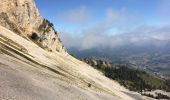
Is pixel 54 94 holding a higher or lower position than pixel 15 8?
lower

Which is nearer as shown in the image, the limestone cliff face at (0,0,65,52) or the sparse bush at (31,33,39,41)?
the limestone cliff face at (0,0,65,52)

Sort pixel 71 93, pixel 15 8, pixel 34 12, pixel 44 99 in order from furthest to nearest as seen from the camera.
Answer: pixel 34 12 < pixel 15 8 < pixel 71 93 < pixel 44 99

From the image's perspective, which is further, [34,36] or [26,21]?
[34,36]

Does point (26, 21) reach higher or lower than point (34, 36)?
higher

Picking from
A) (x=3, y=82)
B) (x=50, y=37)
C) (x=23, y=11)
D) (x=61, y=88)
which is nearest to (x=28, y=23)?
(x=23, y=11)

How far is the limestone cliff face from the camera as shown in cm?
14688

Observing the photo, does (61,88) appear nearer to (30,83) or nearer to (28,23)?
(30,83)

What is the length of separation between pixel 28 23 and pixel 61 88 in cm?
10272

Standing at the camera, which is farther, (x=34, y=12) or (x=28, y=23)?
(x=34, y=12)

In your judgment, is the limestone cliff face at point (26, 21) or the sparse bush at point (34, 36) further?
the sparse bush at point (34, 36)

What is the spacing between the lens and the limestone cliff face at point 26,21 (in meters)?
147

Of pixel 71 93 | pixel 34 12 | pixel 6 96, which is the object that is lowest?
pixel 6 96

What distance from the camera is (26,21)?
165500 mm

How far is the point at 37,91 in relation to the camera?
192ft
